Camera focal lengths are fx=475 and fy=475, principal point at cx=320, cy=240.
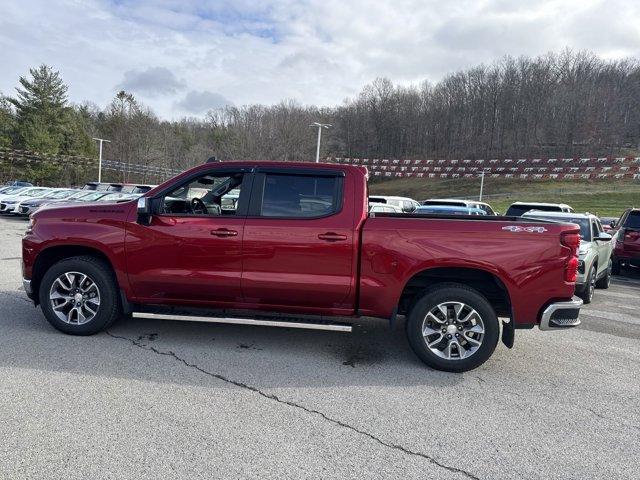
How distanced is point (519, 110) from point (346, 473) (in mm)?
89508

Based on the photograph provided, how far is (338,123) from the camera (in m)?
89.9

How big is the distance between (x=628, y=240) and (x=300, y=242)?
10.4 m

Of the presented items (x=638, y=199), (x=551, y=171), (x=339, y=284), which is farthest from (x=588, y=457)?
(x=551, y=171)

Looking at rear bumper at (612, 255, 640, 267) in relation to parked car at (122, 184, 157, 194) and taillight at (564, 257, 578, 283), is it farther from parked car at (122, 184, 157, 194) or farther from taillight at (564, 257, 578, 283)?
parked car at (122, 184, 157, 194)

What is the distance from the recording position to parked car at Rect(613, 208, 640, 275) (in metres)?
11.5

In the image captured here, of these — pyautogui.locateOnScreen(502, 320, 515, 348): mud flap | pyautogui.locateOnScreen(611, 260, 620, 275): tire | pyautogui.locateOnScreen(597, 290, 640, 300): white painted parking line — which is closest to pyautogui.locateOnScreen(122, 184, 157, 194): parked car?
pyautogui.locateOnScreen(611, 260, 620, 275): tire

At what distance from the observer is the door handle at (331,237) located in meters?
4.59

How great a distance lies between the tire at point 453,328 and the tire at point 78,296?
3.19m

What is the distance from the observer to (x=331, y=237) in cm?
460

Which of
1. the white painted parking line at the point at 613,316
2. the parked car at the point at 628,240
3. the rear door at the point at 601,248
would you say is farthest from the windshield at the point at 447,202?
the white painted parking line at the point at 613,316

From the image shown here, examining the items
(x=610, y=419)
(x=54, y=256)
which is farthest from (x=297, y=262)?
(x=610, y=419)

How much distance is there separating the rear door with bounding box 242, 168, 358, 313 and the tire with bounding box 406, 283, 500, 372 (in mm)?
714

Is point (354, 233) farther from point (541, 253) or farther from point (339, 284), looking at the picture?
point (541, 253)

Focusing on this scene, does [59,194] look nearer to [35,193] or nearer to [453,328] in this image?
[35,193]
